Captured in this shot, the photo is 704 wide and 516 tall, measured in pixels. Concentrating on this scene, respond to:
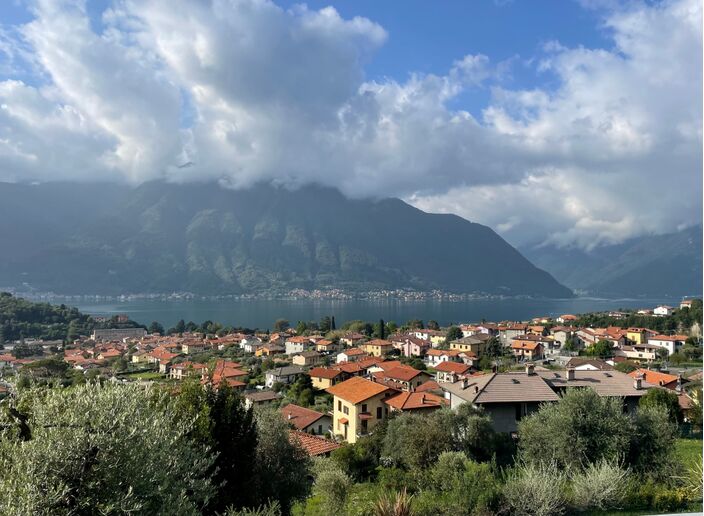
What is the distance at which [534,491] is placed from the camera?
644 cm

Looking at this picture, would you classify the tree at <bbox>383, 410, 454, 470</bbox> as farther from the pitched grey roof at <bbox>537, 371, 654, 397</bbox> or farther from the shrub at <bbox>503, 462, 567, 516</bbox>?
the pitched grey roof at <bbox>537, 371, 654, 397</bbox>

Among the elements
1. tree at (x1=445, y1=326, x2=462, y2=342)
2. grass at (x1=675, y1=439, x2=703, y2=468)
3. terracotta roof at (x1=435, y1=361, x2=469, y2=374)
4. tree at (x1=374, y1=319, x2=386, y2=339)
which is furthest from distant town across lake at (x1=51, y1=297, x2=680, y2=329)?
grass at (x1=675, y1=439, x2=703, y2=468)

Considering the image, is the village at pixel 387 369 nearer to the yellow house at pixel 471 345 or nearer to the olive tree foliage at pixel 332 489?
the yellow house at pixel 471 345

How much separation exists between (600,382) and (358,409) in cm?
811

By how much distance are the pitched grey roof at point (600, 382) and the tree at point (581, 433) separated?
6.62 m

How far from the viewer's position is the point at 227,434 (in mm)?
6801

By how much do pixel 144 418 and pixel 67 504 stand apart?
86 cm

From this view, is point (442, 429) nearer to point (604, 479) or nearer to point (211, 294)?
point (604, 479)

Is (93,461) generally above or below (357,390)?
above

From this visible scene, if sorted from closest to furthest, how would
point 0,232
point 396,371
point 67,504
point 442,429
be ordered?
point 67,504 → point 442,429 → point 396,371 → point 0,232

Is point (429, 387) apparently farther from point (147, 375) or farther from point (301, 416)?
point (147, 375)

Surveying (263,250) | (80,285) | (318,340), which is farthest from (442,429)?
(263,250)

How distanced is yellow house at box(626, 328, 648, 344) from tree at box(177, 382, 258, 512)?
42.1 m

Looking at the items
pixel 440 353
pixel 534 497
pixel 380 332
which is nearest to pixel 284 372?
pixel 440 353
